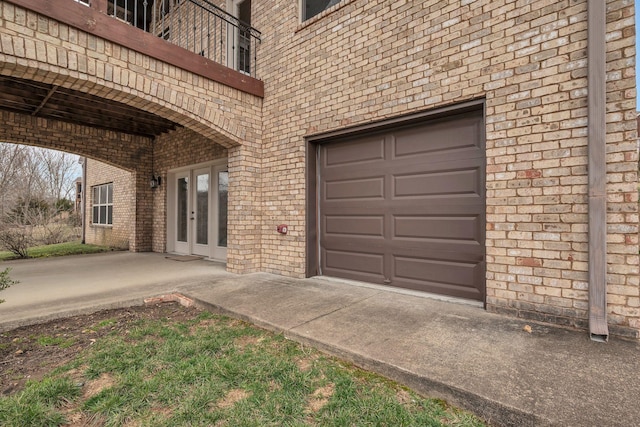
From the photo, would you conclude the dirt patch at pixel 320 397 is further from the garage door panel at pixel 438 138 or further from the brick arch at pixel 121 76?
the brick arch at pixel 121 76

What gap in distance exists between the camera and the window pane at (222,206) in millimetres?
6535

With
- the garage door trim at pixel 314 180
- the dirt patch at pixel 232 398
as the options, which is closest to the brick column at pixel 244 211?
the garage door trim at pixel 314 180

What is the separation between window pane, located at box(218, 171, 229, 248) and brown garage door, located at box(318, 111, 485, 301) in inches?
112

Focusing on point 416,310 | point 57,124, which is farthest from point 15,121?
point 416,310

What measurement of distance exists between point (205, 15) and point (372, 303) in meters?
7.24

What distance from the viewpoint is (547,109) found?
2.68 metres

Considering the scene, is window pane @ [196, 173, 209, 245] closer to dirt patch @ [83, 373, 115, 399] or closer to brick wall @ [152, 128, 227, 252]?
brick wall @ [152, 128, 227, 252]

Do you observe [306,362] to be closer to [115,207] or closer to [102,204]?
[115,207]

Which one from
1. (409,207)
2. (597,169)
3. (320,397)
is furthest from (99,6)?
(597,169)

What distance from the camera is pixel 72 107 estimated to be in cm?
592

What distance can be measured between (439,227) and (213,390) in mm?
2774

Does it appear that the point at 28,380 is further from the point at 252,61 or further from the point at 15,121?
the point at 15,121

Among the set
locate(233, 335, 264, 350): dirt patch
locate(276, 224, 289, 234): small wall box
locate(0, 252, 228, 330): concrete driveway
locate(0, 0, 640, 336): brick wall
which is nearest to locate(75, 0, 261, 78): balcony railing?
locate(0, 0, 640, 336): brick wall

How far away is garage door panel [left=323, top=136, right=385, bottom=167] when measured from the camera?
401 centimetres
